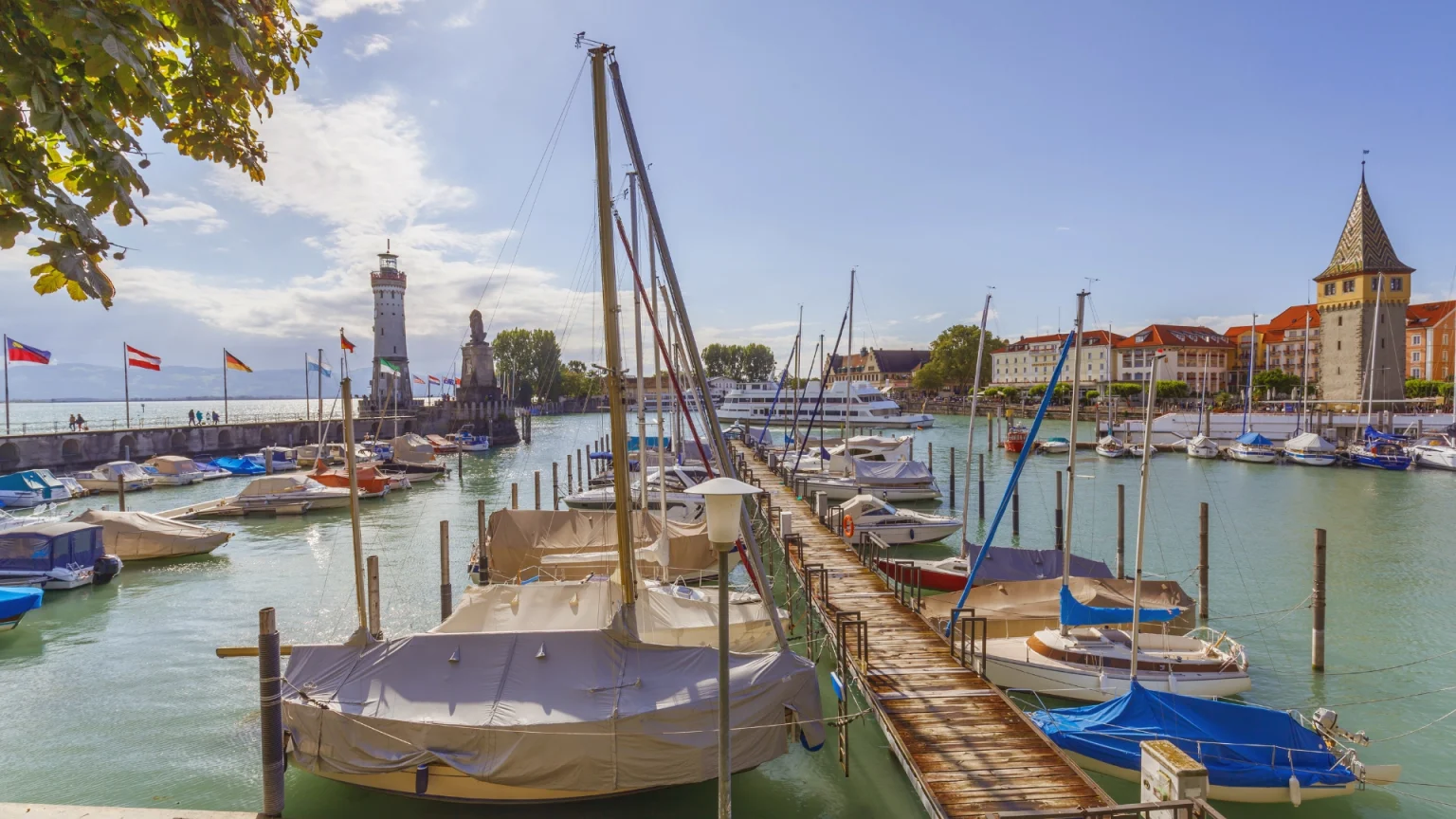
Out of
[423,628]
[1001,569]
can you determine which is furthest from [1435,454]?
[423,628]

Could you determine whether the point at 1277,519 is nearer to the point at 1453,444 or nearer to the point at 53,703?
the point at 1453,444

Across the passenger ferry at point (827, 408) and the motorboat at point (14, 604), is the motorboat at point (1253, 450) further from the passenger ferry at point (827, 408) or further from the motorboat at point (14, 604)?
the motorboat at point (14, 604)

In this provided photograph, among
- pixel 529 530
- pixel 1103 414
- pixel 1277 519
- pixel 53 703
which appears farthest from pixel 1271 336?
pixel 53 703

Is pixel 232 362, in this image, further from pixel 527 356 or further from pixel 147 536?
pixel 527 356

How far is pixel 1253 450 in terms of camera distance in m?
64.4

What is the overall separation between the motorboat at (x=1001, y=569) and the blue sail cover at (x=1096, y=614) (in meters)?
5.75

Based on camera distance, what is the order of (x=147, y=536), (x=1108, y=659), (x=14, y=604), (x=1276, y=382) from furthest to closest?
(x=1276, y=382) → (x=147, y=536) → (x=14, y=604) → (x=1108, y=659)

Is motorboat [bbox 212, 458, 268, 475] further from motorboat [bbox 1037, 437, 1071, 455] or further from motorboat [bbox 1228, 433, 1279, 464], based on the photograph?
motorboat [bbox 1228, 433, 1279, 464]

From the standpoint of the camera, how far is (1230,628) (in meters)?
22.1

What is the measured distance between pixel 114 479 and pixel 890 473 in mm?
47822

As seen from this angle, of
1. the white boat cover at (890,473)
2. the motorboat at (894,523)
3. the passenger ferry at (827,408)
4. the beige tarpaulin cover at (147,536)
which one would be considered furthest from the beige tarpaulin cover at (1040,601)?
the passenger ferry at (827,408)

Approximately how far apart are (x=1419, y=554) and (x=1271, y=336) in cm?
11847

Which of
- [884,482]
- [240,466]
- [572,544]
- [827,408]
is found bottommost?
[240,466]

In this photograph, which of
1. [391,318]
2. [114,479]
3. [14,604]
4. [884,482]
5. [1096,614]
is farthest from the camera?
[391,318]
